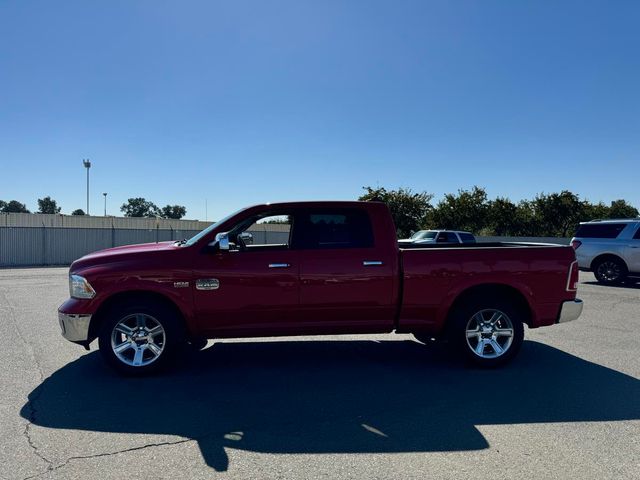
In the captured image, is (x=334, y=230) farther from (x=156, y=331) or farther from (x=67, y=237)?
(x=67, y=237)

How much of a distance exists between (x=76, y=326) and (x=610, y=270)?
14.9 m

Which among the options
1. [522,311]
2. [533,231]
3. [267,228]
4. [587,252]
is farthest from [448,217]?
[522,311]

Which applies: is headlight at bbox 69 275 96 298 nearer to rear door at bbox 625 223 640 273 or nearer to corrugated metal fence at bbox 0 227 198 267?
rear door at bbox 625 223 640 273

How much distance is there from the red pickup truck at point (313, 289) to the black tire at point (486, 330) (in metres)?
0.01

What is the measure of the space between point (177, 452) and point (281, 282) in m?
2.24

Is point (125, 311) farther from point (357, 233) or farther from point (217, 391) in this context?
point (357, 233)

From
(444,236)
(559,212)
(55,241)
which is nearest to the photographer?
(444,236)

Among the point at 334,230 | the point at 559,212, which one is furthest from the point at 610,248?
the point at 559,212

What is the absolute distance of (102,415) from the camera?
172 inches

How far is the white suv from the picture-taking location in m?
14.3

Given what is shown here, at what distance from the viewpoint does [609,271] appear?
14.9 m

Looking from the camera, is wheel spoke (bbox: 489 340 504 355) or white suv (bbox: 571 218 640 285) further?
white suv (bbox: 571 218 640 285)

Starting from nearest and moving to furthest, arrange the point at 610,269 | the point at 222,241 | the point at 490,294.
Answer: the point at 222,241
the point at 490,294
the point at 610,269

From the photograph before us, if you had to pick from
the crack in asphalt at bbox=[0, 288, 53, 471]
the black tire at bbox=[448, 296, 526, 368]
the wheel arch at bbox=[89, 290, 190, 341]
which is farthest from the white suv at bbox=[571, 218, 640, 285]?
the crack in asphalt at bbox=[0, 288, 53, 471]
